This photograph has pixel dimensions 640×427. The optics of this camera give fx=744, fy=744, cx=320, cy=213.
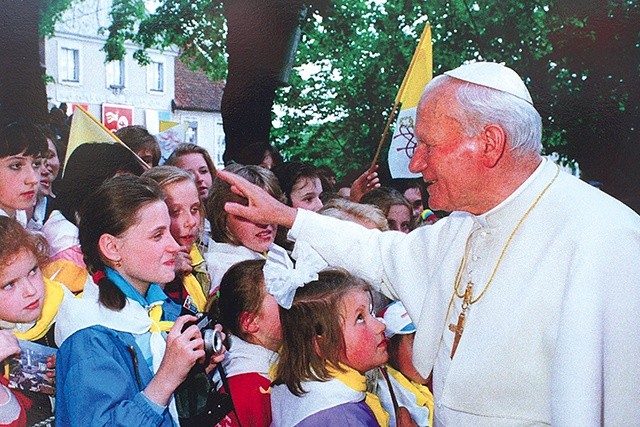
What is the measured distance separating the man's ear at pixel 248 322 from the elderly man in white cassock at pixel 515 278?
46 cm

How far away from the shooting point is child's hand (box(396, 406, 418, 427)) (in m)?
2.89

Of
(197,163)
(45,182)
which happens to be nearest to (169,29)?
(197,163)

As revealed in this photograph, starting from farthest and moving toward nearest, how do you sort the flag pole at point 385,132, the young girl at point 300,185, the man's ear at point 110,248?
the flag pole at point 385,132
the young girl at point 300,185
the man's ear at point 110,248

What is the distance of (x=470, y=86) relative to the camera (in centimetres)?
235

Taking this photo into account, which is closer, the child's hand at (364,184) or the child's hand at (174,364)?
the child's hand at (174,364)

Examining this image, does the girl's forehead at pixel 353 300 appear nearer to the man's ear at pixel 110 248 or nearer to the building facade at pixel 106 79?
the man's ear at pixel 110 248

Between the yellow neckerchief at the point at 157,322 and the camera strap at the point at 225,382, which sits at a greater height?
the yellow neckerchief at the point at 157,322

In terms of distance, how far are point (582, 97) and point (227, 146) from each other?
245 centimetres

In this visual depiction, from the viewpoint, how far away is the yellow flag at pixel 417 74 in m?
4.61

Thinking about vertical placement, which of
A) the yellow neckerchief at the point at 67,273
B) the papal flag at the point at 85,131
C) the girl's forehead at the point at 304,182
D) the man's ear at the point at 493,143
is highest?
the man's ear at the point at 493,143

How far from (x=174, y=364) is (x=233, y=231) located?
1.28 metres

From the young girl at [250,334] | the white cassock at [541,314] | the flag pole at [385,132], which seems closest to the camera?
the white cassock at [541,314]

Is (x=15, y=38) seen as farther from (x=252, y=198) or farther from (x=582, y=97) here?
(x=582, y=97)

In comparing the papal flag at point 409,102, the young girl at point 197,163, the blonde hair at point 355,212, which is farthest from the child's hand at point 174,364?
the papal flag at point 409,102
